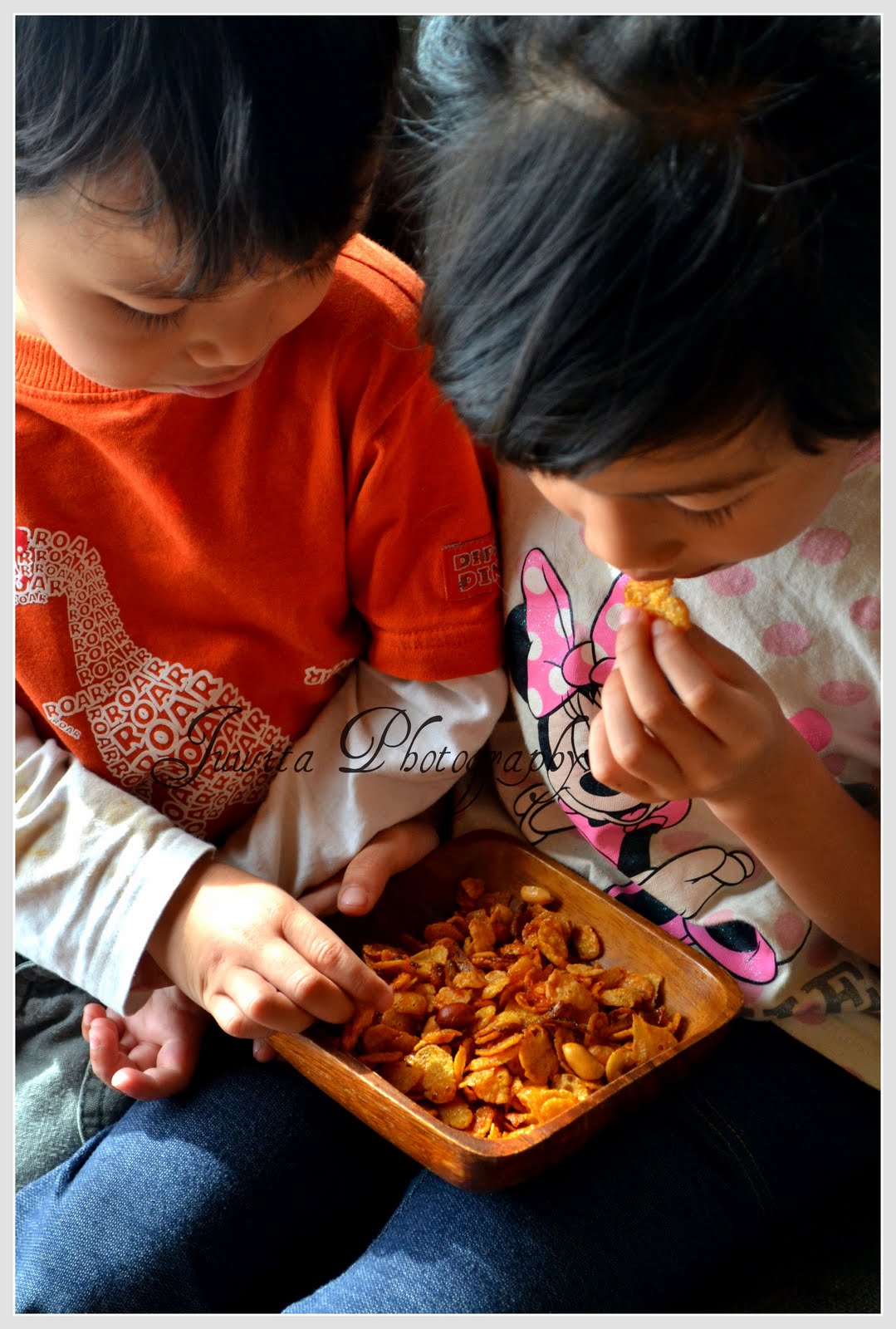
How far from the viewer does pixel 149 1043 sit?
0.93m

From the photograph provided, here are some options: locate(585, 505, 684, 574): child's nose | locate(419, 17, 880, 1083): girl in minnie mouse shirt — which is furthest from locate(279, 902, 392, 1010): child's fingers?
locate(585, 505, 684, 574): child's nose

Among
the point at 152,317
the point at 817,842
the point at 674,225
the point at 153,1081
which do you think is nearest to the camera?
the point at 674,225

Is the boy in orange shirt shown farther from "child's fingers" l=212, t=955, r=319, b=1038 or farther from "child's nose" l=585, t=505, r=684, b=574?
"child's nose" l=585, t=505, r=684, b=574

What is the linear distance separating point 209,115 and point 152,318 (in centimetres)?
13

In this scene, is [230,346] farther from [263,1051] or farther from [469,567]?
[263,1051]

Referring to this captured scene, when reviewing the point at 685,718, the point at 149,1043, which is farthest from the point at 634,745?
the point at 149,1043

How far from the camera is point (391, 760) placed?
0.93m

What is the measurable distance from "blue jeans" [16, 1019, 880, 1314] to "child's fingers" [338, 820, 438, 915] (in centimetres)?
13

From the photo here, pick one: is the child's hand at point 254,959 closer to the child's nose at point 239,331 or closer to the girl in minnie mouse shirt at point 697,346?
the girl in minnie mouse shirt at point 697,346

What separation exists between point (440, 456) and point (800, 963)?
41cm

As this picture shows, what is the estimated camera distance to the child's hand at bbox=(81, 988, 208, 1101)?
0.88m

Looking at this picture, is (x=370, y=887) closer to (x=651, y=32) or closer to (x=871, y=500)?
(x=871, y=500)

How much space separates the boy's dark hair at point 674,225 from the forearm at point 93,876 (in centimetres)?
45

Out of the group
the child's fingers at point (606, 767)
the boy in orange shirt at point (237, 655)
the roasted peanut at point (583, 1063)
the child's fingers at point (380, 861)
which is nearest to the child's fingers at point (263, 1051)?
the boy in orange shirt at point (237, 655)
